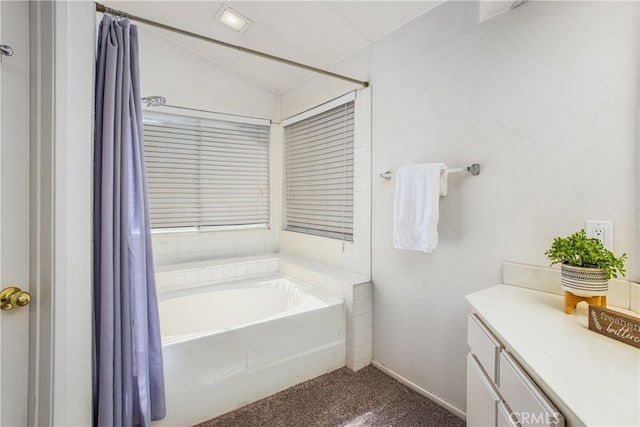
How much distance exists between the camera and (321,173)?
113 inches

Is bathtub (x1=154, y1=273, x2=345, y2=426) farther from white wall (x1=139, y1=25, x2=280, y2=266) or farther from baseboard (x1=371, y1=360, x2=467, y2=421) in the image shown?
white wall (x1=139, y1=25, x2=280, y2=266)

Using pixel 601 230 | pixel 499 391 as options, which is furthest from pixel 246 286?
pixel 601 230

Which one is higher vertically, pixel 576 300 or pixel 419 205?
pixel 419 205

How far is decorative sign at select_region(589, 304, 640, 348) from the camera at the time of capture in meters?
0.88

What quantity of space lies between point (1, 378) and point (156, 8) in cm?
234

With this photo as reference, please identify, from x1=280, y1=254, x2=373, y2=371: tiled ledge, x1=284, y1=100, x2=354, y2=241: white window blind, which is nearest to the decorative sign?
x1=280, y1=254, x2=373, y2=371: tiled ledge

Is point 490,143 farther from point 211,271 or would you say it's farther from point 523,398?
point 211,271

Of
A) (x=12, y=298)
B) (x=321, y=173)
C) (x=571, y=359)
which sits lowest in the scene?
(x=571, y=359)

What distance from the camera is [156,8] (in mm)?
2219

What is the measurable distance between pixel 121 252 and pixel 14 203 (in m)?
0.44

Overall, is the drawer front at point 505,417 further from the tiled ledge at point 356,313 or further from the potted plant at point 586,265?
the tiled ledge at point 356,313

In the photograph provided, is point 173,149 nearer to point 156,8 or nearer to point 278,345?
point 156,8

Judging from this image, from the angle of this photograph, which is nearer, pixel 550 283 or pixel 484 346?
pixel 484 346

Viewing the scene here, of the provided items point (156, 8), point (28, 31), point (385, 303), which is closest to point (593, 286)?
point (385, 303)
